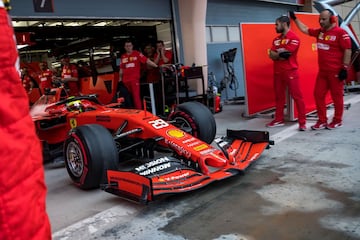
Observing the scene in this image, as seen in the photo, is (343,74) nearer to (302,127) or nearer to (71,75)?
(302,127)

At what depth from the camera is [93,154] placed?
3.85m

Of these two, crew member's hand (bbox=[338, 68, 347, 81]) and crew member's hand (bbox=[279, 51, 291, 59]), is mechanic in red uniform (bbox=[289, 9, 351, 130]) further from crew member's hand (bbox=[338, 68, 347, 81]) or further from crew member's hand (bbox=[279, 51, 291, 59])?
crew member's hand (bbox=[279, 51, 291, 59])

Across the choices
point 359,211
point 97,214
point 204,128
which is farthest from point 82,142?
point 359,211

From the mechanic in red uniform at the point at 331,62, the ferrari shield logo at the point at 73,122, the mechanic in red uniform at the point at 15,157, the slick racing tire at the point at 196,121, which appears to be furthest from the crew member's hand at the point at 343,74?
the mechanic in red uniform at the point at 15,157

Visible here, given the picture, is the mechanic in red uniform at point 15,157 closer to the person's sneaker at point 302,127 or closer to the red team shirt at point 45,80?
the person's sneaker at point 302,127

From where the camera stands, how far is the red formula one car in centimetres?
355

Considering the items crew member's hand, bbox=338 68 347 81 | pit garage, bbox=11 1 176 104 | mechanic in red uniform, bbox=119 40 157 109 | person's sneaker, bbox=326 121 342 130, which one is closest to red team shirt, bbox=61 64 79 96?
pit garage, bbox=11 1 176 104

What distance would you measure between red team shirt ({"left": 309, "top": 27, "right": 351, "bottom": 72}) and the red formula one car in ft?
7.26

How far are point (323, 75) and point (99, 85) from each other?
257 inches

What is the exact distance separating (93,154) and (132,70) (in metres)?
5.37

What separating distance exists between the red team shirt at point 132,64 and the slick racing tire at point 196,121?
158 inches

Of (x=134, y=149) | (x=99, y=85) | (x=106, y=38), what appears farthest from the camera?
(x=106, y=38)

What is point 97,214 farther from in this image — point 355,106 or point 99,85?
point 99,85

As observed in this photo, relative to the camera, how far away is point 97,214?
3.46 meters
